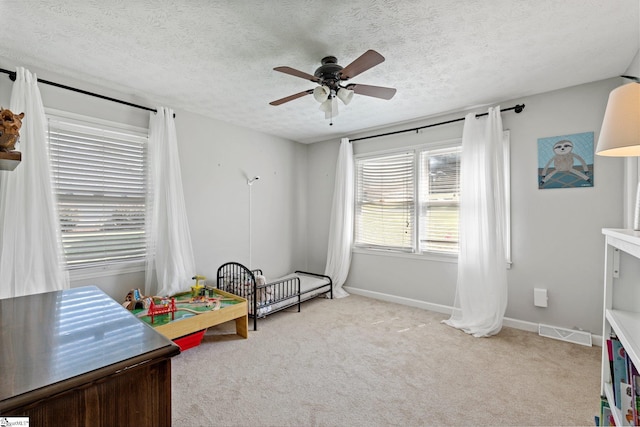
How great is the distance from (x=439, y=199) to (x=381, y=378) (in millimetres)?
2327

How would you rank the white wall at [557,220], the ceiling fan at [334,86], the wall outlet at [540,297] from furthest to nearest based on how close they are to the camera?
the wall outlet at [540,297]
the white wall at [557,220]
the ceiling fan at [334,86]

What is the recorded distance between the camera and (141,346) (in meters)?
0.82

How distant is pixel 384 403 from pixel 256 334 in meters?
1.53

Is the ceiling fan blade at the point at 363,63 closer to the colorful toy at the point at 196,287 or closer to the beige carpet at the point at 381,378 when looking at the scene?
the beige carpet at the point at 381,378

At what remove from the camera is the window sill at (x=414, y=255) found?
140 inches

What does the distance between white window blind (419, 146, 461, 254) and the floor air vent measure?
1147 millimetres

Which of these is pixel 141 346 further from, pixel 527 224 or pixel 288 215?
pixel 288 215

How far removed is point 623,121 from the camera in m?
1.31

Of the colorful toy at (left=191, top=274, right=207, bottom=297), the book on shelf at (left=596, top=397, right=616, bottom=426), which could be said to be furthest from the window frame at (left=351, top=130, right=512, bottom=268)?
the colorful toy at (left=191, top=274, right=207, bottom=297)

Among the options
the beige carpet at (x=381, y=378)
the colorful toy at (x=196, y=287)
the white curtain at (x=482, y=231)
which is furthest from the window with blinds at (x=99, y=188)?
the white curtain at (x=482, y=231)

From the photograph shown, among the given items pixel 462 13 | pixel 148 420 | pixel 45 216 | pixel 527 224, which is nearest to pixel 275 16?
pixel 462 13

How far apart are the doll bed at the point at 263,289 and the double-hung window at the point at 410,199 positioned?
107 cm

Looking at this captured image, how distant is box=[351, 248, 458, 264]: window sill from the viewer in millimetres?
3562

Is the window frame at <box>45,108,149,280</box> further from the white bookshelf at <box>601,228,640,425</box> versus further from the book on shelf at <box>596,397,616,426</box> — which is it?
the book on shelf at <box>596,397,616,426</box>
